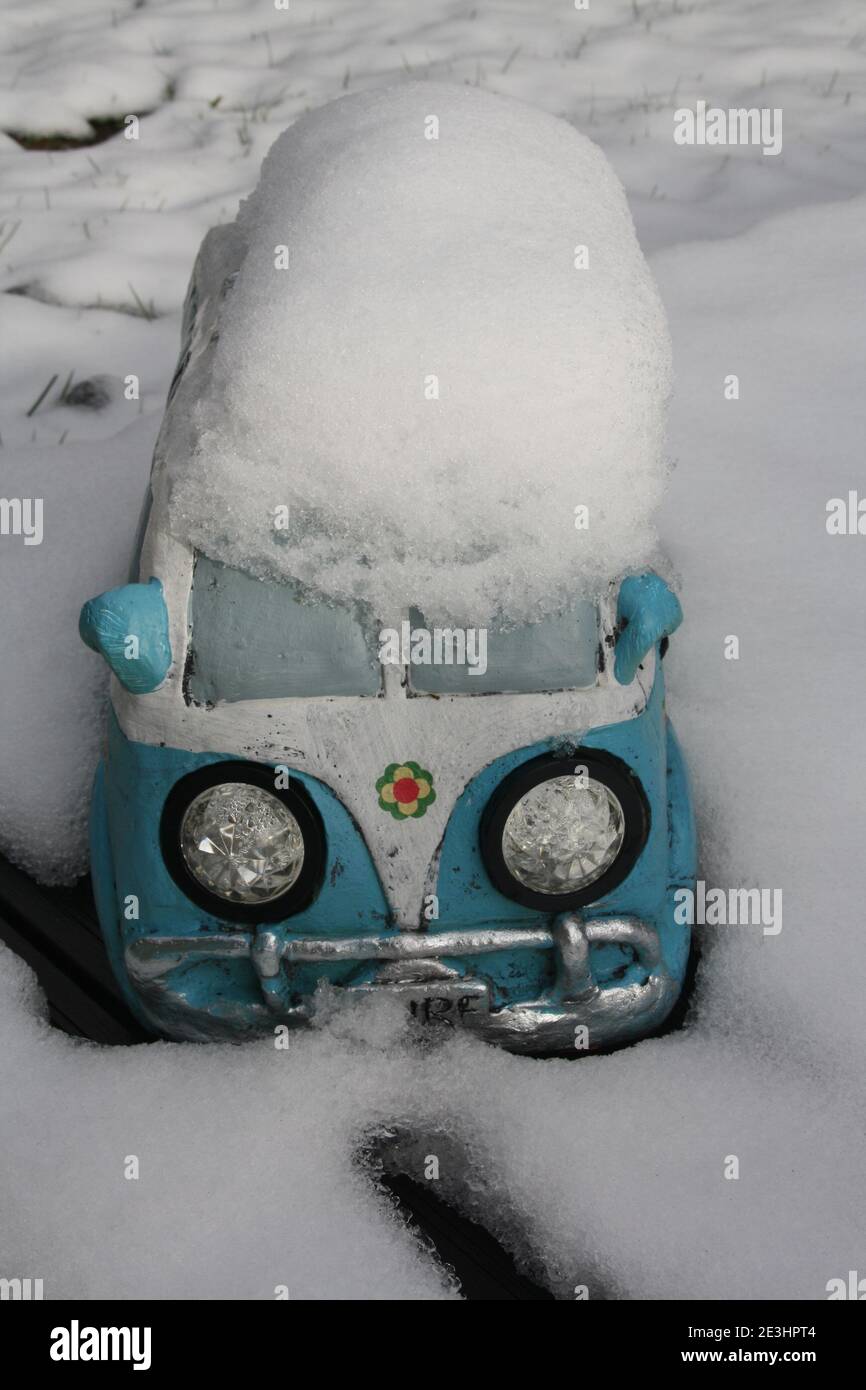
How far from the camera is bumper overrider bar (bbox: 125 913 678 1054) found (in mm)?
1769

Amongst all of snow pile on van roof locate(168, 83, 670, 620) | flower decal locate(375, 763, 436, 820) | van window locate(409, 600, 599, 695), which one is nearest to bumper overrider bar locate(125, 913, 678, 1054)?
flower decal locate(375, 763, 436, 820)

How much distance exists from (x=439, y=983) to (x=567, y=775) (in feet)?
1.08

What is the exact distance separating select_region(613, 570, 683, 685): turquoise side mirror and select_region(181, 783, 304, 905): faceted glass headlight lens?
0.46m

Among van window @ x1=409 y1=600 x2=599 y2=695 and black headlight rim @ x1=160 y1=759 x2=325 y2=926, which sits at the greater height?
van window @ x1=409 y1=600 x2=599 y2=695

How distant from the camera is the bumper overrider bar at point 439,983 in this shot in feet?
5.80

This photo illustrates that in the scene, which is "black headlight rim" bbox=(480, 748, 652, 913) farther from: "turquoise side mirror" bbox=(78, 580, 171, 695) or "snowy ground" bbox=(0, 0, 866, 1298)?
"turquoise side mirror" bbox=(78, 580, 171, 695)

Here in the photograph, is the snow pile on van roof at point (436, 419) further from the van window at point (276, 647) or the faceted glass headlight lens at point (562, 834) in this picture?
the faceted glass headlight lens at point (562, 834)

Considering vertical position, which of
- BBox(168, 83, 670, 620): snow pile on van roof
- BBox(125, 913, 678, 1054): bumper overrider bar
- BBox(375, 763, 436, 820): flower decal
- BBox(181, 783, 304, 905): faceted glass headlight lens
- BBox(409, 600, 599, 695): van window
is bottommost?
BBox(125, 913, 678, 1054): bumper overrider bar

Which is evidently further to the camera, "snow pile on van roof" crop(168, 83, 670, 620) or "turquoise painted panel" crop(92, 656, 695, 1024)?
"turquoise painted panel" crop(92, 656, 695, 1024)

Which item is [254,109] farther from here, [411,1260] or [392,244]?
[411,1260]

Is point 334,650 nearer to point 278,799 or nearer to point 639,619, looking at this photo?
point 278,799

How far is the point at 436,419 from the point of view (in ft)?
5.40

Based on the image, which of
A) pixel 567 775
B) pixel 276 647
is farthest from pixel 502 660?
pixel 276 647

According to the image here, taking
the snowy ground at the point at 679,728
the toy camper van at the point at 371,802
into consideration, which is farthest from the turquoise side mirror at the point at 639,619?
the snowy ground at the point at 679,728
